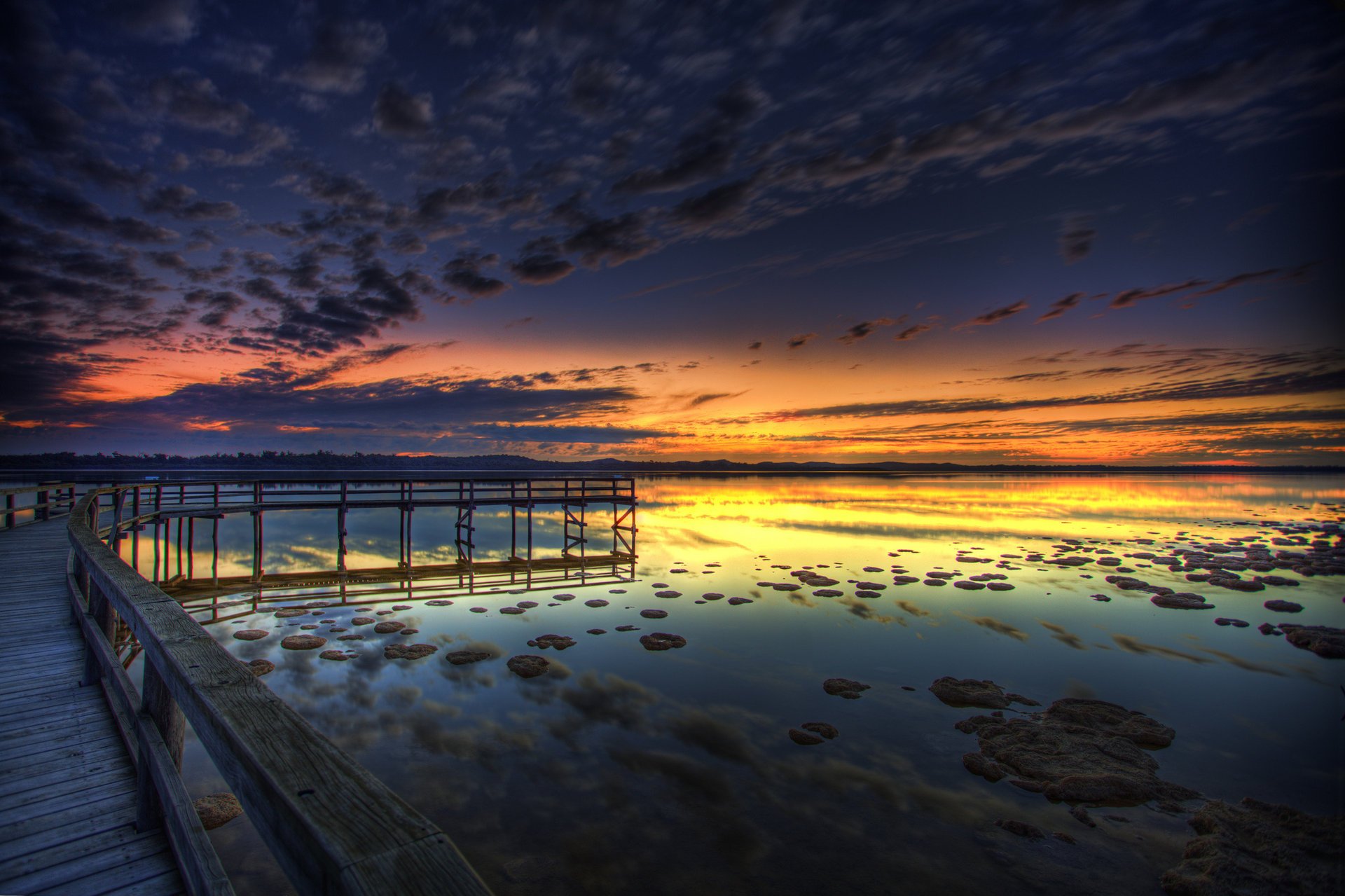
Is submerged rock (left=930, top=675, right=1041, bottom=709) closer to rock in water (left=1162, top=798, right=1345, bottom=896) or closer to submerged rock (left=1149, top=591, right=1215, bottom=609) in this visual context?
rock in water (left=1162, top=798, right=1345, bottom=896)

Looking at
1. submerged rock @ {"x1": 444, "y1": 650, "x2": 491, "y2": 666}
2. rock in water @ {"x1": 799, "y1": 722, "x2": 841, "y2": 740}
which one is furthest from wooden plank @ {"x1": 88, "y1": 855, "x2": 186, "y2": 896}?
submerged rock @ {"x1": 444, "y1": 650, "x2": 491, "y2": 666}

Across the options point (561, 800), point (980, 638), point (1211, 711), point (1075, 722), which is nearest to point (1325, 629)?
point (1211, 711)

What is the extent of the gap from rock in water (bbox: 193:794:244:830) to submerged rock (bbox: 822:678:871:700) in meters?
8.11

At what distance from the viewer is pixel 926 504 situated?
45656 millimetres

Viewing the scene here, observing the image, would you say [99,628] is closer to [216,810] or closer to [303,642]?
[216,810]

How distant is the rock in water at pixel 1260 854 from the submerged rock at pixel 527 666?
8.62 meters

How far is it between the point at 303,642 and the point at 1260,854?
14682 mm

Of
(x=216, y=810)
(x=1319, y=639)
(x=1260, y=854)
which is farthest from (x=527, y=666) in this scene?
(x=1319, y=639)

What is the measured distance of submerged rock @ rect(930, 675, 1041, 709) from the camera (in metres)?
8.81

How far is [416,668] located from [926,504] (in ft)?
143

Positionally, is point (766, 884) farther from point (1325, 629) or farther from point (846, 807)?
point (1325, 629)

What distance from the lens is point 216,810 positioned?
625 cm

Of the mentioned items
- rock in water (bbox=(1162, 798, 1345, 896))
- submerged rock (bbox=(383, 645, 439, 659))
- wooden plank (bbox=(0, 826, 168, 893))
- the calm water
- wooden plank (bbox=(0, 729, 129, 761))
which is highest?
wooden plank (bbox=(0, 729, 129, 761))

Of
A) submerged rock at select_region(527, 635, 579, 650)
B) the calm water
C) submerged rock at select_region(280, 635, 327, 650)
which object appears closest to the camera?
the calm water
